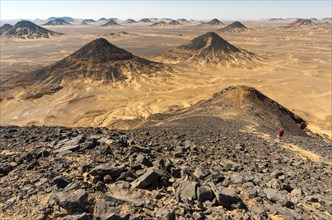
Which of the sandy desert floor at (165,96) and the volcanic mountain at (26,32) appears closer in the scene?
the sandy desert floor at (165,96)

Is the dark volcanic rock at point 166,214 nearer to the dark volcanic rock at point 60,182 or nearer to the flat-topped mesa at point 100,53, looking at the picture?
the dark volcanic rock at point 60,182

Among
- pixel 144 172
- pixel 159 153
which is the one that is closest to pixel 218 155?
pixel 159 153

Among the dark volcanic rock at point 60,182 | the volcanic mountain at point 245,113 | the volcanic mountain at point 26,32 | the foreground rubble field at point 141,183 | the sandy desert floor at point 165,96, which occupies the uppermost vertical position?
the volcanic mountain at point 26,32

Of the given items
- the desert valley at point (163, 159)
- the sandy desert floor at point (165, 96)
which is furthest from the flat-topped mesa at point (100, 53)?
the desert valley at point (163, 159)

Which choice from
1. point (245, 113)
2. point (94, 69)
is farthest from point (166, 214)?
point (94, 69)

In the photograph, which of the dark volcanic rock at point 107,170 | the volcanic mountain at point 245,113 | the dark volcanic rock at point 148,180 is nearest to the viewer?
the dark volcanic rock at point 148,180

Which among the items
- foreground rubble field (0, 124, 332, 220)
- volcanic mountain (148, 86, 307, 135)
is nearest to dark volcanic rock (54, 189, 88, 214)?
foreground rubble field (0, 124, 332, 220)
